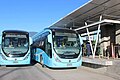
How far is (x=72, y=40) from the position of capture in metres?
16.3

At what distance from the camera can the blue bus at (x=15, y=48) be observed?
1753cm

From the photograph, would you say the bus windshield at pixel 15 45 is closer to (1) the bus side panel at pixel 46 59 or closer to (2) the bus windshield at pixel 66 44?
(1) the bus side panel at pixel 46 59

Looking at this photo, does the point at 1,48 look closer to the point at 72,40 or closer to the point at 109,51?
the point at 72,40

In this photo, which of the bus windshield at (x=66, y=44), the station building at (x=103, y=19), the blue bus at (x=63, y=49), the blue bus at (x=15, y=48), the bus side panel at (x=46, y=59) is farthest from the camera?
the station building at (x=103, y=19)

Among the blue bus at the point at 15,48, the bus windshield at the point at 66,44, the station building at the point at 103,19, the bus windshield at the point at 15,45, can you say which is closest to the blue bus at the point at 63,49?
the bus windshield at the point at 66,44

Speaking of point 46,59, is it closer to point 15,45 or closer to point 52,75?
point 15,45

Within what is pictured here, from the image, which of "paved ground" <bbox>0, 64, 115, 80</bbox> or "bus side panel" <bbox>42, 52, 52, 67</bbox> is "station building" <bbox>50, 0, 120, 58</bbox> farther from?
"paved ground" <bbox>0, 64, 115, 80</bbox>

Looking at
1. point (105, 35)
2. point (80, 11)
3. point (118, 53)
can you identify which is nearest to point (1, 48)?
point (80, 11)

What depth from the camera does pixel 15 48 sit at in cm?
1789

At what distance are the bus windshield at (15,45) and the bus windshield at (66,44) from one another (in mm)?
3405

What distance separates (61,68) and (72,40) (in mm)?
2300

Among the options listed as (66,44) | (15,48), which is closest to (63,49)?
(66,44)

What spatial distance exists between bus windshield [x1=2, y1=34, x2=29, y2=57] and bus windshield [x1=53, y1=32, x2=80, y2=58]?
3.41m

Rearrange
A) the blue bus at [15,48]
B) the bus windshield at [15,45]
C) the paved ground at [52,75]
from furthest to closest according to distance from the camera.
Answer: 1. the bus windshield at [15,45]
2. the blue bus at [15,48]
3. the paved ground at [52,75]
